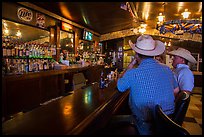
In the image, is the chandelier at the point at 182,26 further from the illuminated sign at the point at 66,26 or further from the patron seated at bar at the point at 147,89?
the patron seated at bar at the point at 147,89

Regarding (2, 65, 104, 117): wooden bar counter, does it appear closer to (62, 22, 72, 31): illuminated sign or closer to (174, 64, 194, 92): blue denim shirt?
(62, 22, 72, 31): illuminated sign

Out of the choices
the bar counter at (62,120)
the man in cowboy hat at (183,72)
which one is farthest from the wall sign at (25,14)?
the man in cowboy hat at (183,72)

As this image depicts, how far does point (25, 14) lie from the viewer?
157 inches

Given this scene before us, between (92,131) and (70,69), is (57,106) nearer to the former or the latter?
(92,131)

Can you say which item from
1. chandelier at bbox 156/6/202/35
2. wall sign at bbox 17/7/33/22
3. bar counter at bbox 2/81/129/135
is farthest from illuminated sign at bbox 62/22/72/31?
bar counter at bbox 2/81/129/135

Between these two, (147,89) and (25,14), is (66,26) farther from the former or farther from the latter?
(147,89)

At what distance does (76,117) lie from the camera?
1425mm

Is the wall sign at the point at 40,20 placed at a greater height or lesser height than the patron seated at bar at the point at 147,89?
greater

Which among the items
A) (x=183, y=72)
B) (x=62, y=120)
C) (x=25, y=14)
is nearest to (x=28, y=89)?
(x=25, y=14)

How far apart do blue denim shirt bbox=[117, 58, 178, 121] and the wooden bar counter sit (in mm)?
2005

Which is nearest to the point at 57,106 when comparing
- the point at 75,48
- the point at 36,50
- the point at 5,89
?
the point at 5,89

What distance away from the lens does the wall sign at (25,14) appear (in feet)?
12.6

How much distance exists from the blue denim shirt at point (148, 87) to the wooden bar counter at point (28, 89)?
6.58 feet

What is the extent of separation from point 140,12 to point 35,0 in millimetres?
4196
